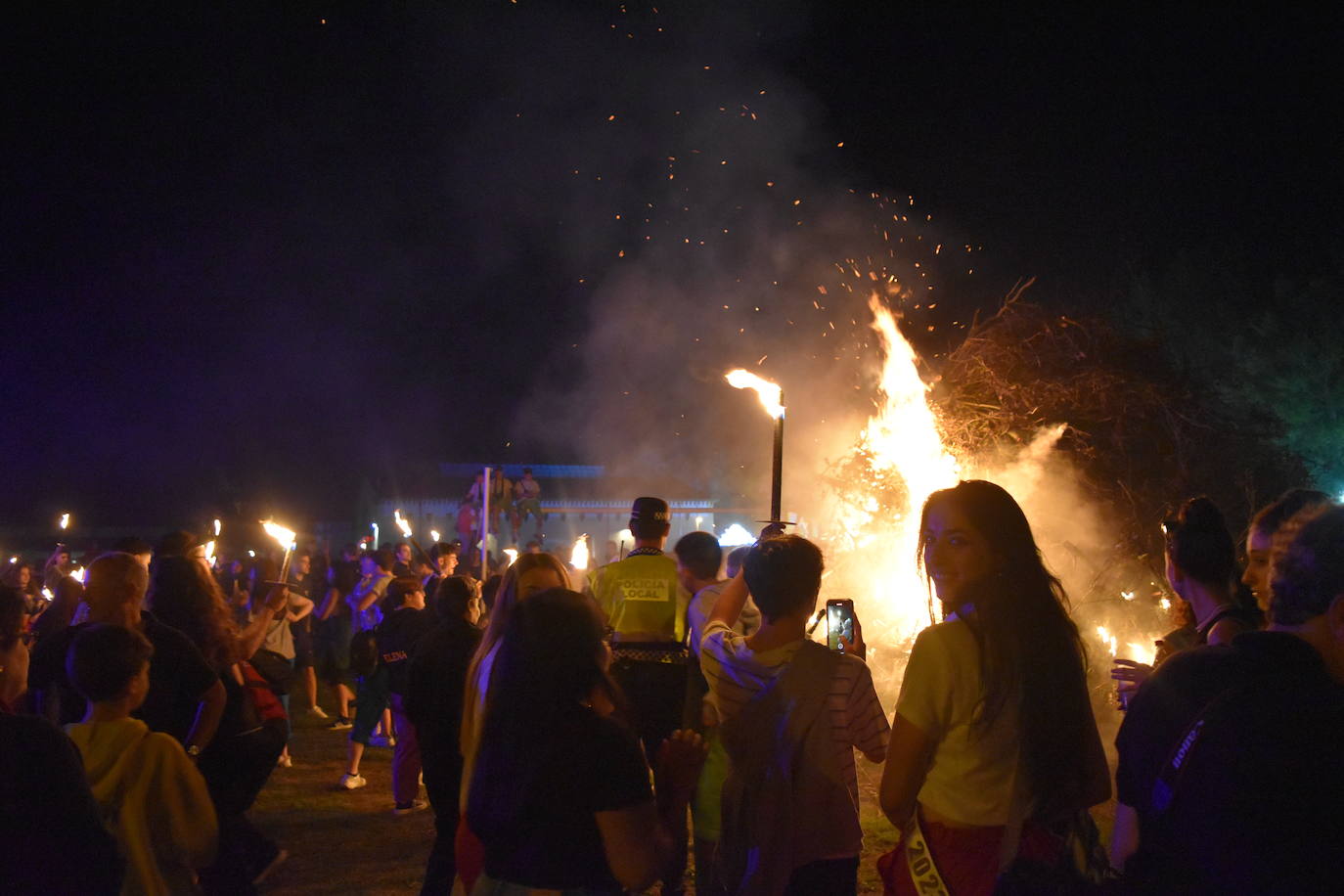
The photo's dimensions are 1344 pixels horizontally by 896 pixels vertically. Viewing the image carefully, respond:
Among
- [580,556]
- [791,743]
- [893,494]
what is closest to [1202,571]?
[791,743]

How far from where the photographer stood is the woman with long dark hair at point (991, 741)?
2.57 meters

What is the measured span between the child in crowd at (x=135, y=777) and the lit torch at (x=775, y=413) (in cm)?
299

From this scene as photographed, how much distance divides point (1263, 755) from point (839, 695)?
1.36 m

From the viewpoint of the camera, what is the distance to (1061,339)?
31.5 ft

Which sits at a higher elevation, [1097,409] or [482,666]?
[1097,409]

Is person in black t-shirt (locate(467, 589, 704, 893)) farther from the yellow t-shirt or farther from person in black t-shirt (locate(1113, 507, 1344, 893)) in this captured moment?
person in black t-shirt (locate(1113, 507, 1344, 893))

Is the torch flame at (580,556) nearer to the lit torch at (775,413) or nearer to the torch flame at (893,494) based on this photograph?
the torch flame at (893,494)

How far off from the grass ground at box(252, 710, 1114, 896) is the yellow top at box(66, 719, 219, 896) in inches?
126

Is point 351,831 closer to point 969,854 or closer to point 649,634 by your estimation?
point 649,634

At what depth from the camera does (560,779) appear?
237 centimetres

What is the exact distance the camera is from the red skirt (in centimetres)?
252

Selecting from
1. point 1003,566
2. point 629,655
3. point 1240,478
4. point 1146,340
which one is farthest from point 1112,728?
point 1003,566

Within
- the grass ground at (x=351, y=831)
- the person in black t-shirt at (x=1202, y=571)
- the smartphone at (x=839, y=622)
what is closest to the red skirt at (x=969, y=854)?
the person in black t-shirt at (x=1202, y=571)

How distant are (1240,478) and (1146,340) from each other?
6.20ft
